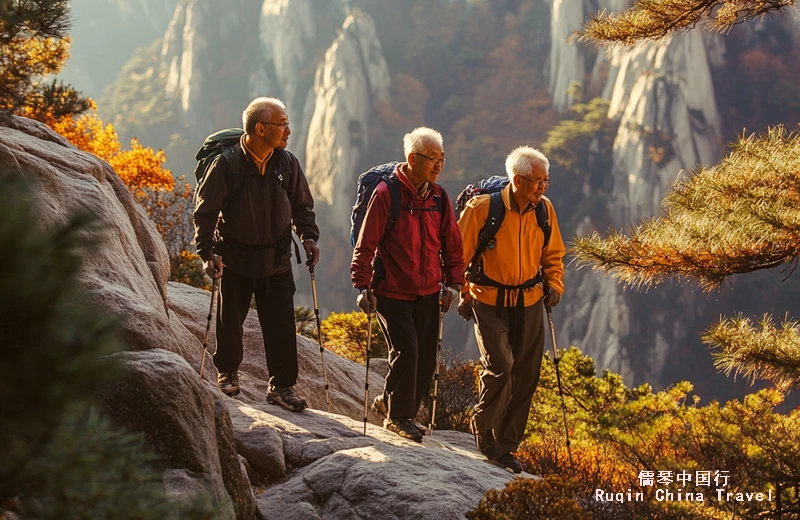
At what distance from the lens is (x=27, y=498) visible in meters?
1.36

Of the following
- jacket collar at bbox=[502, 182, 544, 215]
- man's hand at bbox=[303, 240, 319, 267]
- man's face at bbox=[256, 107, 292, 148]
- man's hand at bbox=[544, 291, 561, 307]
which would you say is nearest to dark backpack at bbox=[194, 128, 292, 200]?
man's face at bbox=[256, 107, 292, 148]

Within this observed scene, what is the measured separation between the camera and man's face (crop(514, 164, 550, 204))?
6.12 meters

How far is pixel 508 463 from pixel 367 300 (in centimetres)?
164

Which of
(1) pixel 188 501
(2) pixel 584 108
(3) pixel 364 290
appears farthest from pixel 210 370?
(2) pixel 584 108

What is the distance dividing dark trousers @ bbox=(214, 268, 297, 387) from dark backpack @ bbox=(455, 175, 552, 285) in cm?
152

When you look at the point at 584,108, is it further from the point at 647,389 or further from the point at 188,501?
the point at 188,501

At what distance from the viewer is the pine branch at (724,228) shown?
248 inches

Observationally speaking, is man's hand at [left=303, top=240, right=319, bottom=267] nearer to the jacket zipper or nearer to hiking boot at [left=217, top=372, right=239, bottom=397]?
the jacket zipper

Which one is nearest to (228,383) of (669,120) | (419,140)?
(419,140)

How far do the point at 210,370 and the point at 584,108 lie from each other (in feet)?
145

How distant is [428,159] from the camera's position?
6.13 metres

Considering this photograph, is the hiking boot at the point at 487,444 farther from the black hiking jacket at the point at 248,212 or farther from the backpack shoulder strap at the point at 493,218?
the black hiking jacket at the point at 248,212

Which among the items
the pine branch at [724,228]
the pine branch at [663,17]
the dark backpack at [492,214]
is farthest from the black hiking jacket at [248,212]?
the pine branch at [663,17]

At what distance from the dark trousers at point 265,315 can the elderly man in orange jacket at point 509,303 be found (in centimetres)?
141
